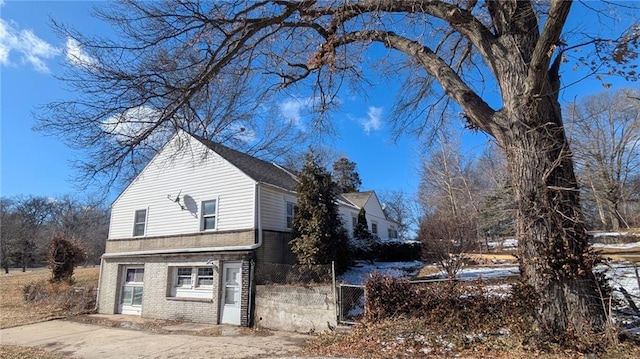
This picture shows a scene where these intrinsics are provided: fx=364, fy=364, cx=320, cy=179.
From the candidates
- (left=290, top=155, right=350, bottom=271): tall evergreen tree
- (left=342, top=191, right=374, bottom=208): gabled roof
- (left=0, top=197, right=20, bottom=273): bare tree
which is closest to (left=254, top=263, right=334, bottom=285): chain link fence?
(left=290, top=155, right=350, bottom=271): tall evergreen tree

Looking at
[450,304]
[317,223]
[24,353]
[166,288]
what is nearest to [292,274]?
[317,223]

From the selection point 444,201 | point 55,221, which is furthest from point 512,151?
point 55,221

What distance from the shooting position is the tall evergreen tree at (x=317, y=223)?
44.0ft

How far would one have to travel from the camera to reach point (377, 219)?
28.6 m

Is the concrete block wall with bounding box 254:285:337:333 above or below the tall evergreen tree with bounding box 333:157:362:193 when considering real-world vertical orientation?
below

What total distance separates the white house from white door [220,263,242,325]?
4cm

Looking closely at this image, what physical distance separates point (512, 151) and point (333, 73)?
5190 mm

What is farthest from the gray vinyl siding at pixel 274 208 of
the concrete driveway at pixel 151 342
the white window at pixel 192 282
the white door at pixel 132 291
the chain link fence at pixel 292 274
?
the white door at pixel 132 291

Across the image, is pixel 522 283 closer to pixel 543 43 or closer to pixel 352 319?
pixel 543 43

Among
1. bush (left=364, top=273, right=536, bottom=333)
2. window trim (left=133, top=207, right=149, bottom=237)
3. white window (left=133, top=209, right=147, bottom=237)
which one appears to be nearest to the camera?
bush (left=364, top=273, right=536, bottom=333)

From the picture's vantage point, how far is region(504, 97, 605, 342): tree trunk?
5887mm

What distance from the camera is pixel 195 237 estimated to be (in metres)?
15.1

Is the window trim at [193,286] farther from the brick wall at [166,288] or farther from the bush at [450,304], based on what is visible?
the bush at [450,304]

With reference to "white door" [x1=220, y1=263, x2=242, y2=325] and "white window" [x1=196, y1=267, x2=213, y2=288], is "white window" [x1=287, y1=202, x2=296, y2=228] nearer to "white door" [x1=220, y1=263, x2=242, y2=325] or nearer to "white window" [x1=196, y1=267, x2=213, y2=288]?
"white door" [x1=220, y1=263, x2=242, y2=325]
